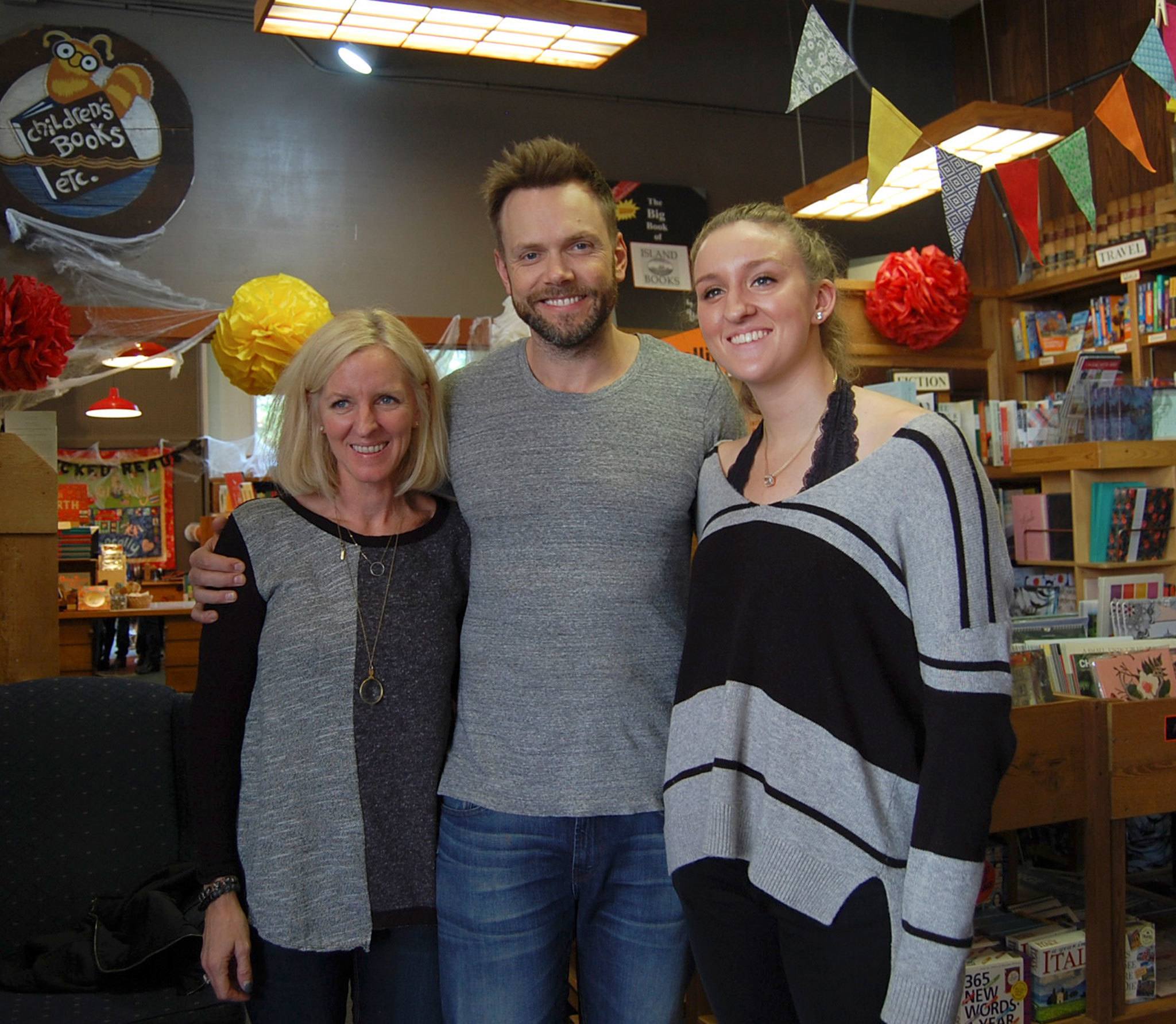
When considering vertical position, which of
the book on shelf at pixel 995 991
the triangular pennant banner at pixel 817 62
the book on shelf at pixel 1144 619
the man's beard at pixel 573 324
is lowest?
the book on shelf at pixel 995 991

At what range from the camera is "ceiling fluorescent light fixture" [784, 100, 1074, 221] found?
465 centimetres

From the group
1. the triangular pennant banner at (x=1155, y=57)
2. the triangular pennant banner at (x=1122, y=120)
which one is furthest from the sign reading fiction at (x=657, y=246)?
the triangular pennant banner at (x=1155, y=57)

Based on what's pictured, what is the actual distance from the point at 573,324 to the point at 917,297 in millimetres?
3357

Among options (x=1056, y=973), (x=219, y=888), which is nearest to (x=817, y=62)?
(x=1056, y=973)

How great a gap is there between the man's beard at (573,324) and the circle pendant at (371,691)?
2.06ft

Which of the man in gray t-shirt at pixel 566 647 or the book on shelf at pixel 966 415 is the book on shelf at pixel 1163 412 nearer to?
the book on shelf at pixel 966 415

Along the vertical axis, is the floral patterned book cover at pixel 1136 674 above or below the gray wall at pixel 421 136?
below

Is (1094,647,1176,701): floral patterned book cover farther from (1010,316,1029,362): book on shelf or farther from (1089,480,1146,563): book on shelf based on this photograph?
(1010,316,1029,362): book on shelf

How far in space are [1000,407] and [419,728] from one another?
437 centimetres

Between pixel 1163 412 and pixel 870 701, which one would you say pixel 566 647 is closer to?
pixel 870 701

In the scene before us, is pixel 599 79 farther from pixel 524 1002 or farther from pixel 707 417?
pixel 524 1002

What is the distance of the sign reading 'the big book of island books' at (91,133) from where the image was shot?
5.87m

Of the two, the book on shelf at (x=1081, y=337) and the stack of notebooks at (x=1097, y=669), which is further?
the book on shelf at (x=1081, y=337)

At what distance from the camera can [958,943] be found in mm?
1341
